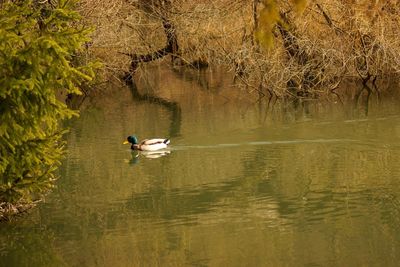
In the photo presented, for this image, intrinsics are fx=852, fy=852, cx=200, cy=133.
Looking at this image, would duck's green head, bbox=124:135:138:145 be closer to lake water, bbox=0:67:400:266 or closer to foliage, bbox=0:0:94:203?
lake water, bbox=0:67:400:266

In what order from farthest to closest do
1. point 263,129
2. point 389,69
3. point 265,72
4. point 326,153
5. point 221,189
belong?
1. point 389,69
2. point 265,72
3. point 263,129
4. point 326,153
5. point 221,189

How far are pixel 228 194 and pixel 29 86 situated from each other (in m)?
4.48

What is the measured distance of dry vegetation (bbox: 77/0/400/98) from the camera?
23.2 metres

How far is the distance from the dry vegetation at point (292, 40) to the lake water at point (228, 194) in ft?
5.27

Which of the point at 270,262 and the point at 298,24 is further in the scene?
the point at 298,24

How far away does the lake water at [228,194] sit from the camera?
397 inches

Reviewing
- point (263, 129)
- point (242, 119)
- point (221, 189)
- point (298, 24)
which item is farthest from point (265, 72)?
point (221, 189)

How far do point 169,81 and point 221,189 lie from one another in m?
17.7

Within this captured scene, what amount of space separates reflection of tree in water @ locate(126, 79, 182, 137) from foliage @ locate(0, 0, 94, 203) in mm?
8269

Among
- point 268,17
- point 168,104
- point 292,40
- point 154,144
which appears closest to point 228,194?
point 154,144

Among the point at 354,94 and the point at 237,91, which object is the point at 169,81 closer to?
the point at 237,91

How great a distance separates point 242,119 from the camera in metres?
20.3

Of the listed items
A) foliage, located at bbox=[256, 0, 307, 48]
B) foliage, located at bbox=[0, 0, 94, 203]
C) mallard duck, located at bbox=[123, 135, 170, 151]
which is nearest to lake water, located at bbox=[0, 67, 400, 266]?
mallard duck, located at bbox=[123, 135, 170, 151]

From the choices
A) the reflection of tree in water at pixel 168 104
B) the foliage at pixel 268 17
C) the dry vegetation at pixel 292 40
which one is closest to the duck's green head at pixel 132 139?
the reflection of tree in water at pixel 168 104
